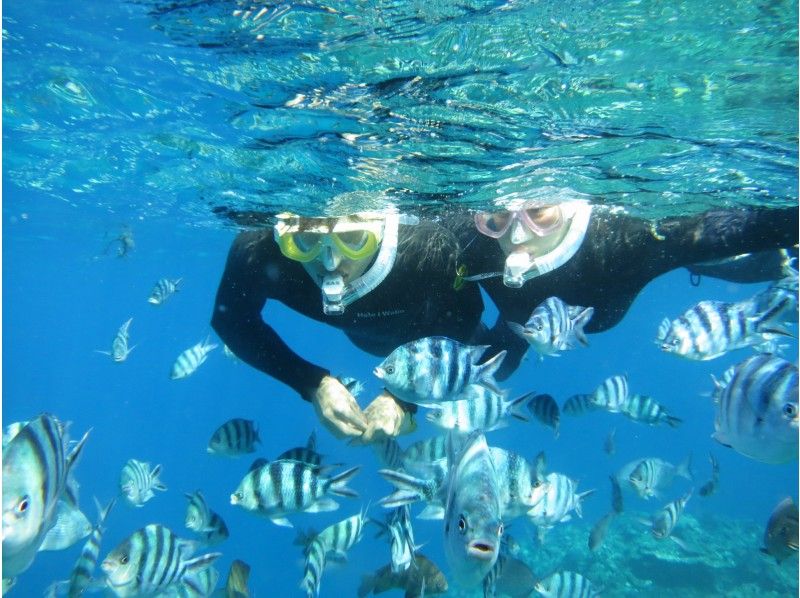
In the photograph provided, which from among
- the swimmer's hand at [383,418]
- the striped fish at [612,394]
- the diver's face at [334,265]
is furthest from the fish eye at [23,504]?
the striped fish at [612,394]

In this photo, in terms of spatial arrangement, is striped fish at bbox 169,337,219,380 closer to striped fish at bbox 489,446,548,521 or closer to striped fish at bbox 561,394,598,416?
striped fish at bbox 561,394,598,416

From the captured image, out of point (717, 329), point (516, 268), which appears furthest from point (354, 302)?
point (717, 329)

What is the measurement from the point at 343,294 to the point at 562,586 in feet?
15.5

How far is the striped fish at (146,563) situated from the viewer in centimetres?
483

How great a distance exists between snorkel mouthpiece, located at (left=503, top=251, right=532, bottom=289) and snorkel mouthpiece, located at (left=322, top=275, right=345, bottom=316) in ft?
6.60

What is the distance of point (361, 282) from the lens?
6.07 meters

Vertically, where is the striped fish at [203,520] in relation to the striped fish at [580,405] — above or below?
below

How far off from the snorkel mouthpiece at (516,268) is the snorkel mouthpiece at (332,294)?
6.60ft

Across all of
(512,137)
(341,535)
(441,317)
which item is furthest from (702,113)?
(341,535)

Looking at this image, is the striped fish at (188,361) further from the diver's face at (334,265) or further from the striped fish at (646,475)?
the striped fish at (646,475)

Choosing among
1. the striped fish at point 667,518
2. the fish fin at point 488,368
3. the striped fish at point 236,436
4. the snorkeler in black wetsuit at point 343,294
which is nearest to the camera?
the fish fin at point 488,368

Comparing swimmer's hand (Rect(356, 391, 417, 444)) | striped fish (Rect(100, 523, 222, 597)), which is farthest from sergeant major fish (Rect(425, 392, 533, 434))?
striped fish (Rect(100, 523, 222, 597))

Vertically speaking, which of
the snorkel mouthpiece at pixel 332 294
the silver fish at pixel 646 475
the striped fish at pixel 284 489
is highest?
the snorkel mouthpiece at pixel 332 294

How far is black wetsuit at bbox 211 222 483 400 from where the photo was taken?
6.32 meters
